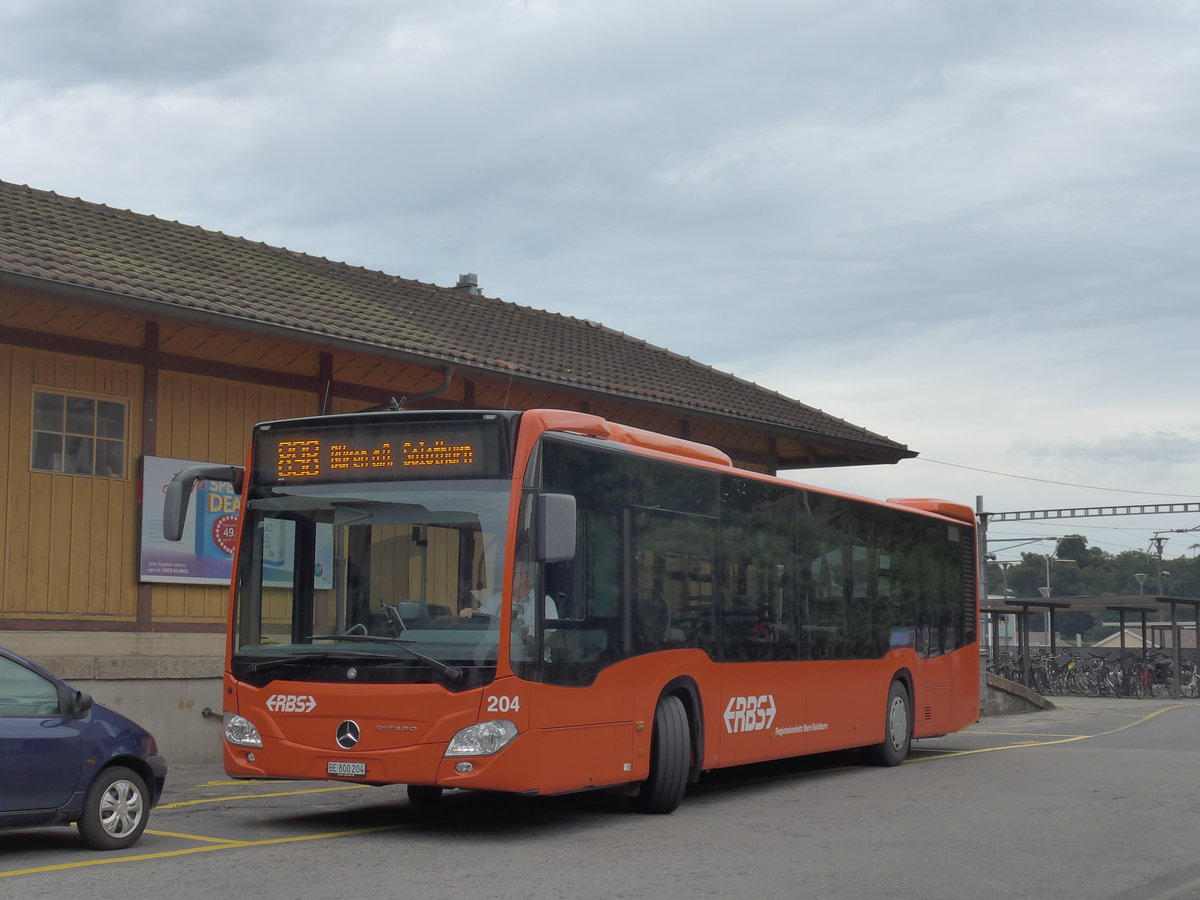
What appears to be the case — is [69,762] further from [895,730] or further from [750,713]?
[895,730]

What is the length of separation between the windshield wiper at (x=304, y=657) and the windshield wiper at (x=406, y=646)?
95mm

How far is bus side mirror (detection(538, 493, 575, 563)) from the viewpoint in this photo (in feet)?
32.8

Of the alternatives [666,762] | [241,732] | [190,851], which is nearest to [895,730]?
[666,762]

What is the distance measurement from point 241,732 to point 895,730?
8.60m

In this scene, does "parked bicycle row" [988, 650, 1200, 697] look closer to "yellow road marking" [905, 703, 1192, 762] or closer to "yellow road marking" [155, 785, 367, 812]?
"yellow road marking" [905, 703, 1192, 762]

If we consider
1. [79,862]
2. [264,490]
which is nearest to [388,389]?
[264,490]

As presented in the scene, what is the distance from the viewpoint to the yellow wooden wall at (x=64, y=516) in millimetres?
14602

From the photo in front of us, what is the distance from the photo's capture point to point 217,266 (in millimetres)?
18625

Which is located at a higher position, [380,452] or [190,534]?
[380,452]

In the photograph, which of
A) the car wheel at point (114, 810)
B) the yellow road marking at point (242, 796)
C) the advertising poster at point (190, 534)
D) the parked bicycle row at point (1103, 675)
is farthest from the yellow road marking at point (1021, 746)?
the parked bicycle row at point (1103, 675)

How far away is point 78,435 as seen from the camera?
15.3 meters

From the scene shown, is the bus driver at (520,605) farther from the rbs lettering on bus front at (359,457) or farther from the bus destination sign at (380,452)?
the rbs lettering on bus front at (359,457)

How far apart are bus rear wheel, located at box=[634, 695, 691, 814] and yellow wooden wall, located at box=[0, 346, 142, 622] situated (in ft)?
21.2

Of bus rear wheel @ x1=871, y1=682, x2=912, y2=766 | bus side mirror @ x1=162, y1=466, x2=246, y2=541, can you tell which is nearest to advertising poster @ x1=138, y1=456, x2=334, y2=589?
bus side mirror @ x1=162, y1=466, x2=246, y2=541
